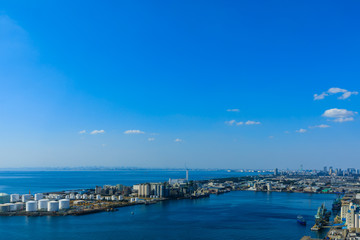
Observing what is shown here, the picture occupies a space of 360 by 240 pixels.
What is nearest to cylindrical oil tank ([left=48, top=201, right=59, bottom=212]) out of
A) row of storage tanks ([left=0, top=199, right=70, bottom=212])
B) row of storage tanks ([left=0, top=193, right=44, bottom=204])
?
row of storage tanks ([left=0, top=199, right=70, bottom=212])

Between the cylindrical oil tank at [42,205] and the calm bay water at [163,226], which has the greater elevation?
the cylindrical oil tank at [42,205]

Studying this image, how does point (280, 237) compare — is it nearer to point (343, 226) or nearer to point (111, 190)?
point (343, 226)

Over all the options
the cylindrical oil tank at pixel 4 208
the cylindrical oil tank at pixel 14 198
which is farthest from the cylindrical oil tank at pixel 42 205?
the cylindrical oil tank at pixel 14 198

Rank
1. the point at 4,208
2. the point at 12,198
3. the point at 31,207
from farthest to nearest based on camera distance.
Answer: the point at 12,198, the point at 31,207, the point at 4,208

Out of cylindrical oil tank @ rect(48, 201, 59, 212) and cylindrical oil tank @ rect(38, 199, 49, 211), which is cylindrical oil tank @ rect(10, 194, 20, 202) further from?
cylindrical oil tank @ rect(48, 201, 59, 212)

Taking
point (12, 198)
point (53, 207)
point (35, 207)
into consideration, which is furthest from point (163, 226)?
point (12, 198)

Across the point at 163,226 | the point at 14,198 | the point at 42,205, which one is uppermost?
the point at 42,205

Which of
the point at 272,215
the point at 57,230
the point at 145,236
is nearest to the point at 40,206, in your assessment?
the point at 57,230

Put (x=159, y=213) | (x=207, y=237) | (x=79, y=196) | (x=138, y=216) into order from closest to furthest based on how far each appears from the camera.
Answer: (x=207, y=237)
(x=138, y=216)
(x=159, y=213)
(x=79, y=196)

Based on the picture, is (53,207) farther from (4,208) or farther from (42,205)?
(4,208)

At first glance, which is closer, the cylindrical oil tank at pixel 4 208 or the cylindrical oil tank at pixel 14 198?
the cylindrical oil tank at pixel 4 208

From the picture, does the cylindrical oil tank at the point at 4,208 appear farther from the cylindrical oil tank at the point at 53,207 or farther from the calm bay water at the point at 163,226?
the cylindrical oil tank at the point at 53,207
